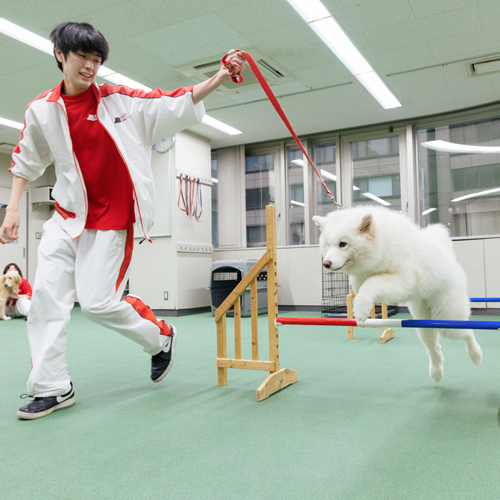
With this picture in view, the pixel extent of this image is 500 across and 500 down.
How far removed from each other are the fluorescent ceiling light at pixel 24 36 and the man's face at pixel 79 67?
2832 millimetres

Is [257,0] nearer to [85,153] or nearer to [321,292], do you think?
[85,153]

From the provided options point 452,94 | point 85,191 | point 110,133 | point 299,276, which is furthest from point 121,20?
point 299,276

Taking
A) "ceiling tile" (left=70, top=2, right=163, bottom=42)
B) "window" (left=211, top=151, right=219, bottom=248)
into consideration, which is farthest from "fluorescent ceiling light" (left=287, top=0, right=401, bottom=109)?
"window" (left=211, top=151, right=219, bottom=248)

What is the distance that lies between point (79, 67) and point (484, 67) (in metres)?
5.17

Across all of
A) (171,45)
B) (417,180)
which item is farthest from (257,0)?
(417,180)

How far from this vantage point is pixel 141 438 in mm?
1894

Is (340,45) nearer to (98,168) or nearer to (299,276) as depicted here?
(98,168)

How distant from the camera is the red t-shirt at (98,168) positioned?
2250 millimetres

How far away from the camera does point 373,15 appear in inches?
170

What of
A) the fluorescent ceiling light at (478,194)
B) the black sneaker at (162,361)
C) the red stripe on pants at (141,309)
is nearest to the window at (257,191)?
the fluorescent ceiling light at (478,194)

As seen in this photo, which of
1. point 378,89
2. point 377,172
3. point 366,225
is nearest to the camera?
point 366,225

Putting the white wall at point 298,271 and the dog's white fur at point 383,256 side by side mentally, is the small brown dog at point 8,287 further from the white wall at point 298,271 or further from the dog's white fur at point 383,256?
the dog's white fur at point 383,256

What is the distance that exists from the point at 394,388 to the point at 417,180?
5542 mm

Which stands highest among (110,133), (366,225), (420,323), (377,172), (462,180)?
(377,172)
